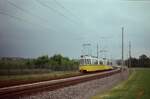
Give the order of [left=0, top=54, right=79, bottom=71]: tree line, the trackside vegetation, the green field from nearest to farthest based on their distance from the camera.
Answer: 1. the green field
2. the trackside vegetation
3. [left=0, top=54, right=79, bottom=71]: tree line

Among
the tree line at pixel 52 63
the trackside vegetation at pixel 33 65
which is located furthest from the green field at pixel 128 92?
the tree line at pixel 52 63

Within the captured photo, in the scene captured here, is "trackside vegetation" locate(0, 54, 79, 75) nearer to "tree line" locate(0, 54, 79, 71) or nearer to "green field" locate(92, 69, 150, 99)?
"tree line" locate(0, 54, 79, 71)

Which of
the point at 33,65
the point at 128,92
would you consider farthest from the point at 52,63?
the point at 128,92

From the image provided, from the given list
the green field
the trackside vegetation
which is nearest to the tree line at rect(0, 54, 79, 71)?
the trackside vegetation

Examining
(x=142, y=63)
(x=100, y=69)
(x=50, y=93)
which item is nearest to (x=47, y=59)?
(x=100, y=69)

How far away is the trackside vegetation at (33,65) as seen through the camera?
38812 mm

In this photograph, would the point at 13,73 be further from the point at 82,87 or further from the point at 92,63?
the point at 82,87

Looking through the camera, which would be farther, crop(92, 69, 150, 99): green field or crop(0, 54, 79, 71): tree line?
crop(0, 54, 79, 71): tree line

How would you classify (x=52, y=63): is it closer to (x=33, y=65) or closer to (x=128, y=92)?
(x=33, y=65)

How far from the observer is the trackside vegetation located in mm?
38812

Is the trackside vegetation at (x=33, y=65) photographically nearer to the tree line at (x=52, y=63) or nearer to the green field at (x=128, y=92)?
the tree line at (x=52, y=63)

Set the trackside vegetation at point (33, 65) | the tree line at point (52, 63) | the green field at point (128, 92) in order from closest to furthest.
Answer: the green field at point (128, 92), the trackside vegetation at point (33, 65), the tree line at point (52, 63)

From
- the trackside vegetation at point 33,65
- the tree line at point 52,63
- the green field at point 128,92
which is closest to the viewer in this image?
the green field at point 128,92

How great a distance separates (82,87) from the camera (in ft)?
71.8
